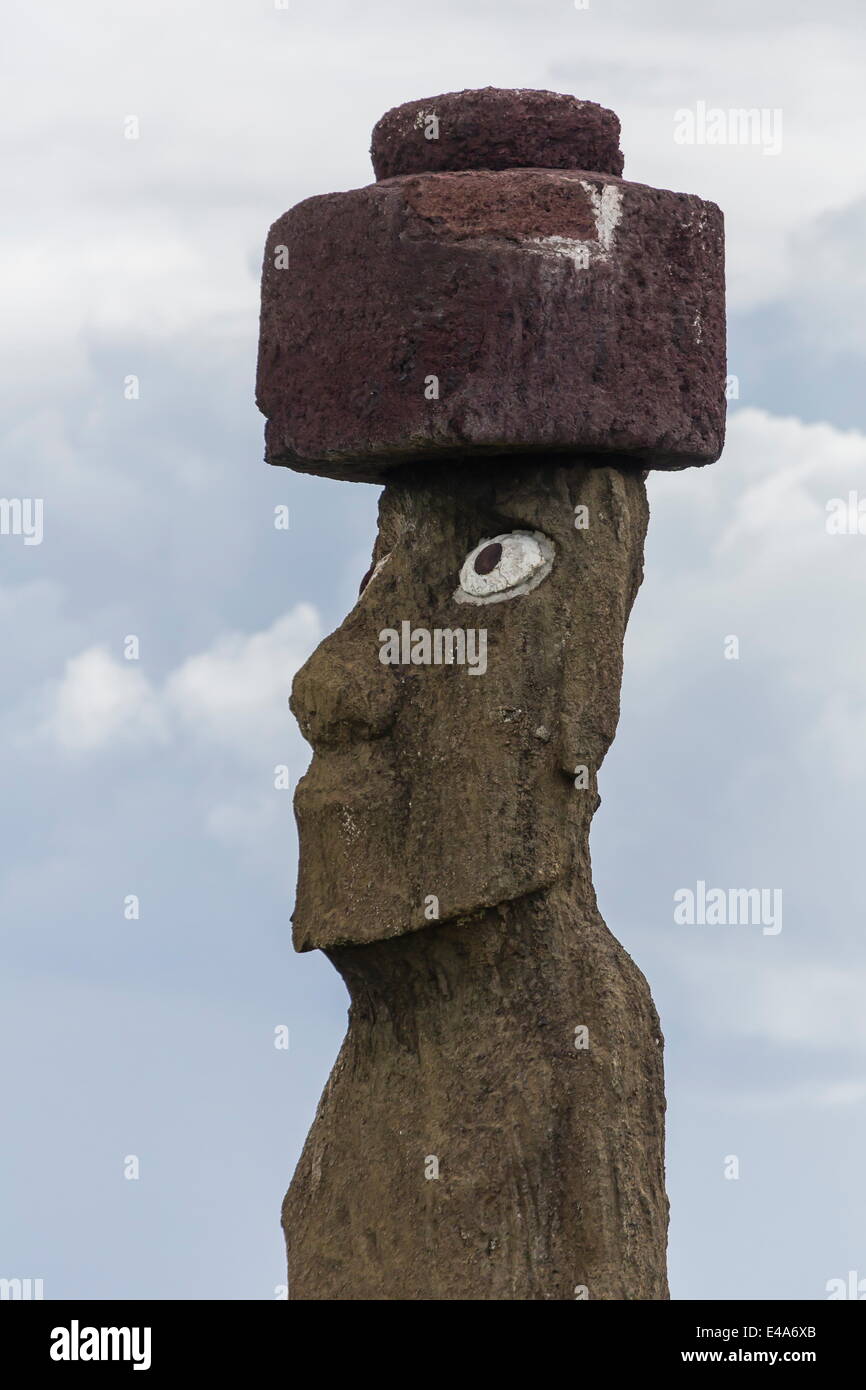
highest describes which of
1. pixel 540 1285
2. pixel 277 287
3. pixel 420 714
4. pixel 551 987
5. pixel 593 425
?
pixel 277 287

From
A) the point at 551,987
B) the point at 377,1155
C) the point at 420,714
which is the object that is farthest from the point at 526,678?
the point at 377,1155

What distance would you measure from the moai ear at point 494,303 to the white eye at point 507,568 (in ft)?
1.06

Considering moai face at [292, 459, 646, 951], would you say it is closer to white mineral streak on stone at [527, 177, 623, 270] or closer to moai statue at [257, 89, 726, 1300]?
moai statue at [257, 89, 726, 1300]

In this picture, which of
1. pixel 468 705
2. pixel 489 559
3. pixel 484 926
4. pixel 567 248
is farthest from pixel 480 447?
pixel 484 926

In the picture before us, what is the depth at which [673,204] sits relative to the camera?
1036 centimetres

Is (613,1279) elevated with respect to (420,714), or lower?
lower

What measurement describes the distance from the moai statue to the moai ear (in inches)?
0.4

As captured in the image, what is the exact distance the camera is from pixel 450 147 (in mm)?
10367

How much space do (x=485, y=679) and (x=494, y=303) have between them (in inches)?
49.0

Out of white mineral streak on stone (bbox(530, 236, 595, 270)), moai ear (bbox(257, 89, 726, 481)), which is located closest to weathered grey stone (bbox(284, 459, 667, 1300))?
moai ear (bbox(257, 89, 726, 481))

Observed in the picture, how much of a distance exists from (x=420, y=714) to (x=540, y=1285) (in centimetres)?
193

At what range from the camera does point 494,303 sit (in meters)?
9.96

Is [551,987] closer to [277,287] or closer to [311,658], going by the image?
[311,658]

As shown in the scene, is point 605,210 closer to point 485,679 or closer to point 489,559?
point 489,559
